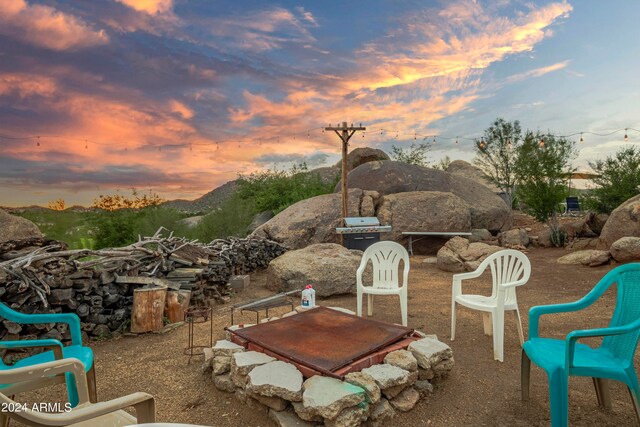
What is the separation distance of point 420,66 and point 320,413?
733 centimetres

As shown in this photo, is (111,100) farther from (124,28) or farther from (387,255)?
(387,255)

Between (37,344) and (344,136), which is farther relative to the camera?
(344,136)

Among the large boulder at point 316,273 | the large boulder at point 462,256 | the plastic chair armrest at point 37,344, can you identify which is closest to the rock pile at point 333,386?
the plastic chair armrest at point 37,344

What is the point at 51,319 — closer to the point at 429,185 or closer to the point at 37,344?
the point at 37,344

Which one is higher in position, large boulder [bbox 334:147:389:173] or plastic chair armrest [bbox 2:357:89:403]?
large boulder [bbox 334:147:389:173]

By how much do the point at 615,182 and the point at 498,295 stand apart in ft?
34.1

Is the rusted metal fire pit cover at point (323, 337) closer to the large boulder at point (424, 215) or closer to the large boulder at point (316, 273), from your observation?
the large boulder at point (316, 273)

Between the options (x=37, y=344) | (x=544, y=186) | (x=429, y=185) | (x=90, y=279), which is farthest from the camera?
(x=429, y=185)

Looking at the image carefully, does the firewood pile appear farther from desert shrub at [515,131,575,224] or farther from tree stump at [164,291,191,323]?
desert shrub at [515,131,575,224]

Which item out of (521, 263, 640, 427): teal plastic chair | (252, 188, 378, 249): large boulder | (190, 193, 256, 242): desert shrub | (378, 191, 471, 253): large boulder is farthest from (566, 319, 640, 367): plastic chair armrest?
(190, 193, 256, 242): desert shrub

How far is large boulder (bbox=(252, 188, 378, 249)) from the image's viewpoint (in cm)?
964

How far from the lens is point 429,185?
12688 millimetres

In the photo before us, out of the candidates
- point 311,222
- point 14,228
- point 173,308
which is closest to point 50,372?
point 173,308

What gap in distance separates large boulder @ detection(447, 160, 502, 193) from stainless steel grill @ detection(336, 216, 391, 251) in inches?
444
